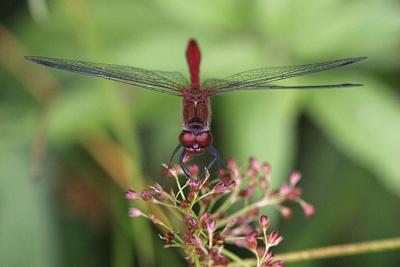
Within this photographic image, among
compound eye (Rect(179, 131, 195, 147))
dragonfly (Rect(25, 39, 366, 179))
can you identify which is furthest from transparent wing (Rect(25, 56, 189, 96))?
compound eye (Rect(179, 131, 195, 147))

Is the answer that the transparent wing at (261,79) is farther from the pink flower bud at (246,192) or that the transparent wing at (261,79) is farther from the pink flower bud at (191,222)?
the pink flower bud at (191,222)

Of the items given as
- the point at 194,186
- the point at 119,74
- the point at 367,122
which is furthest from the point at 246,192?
the point at 367,122

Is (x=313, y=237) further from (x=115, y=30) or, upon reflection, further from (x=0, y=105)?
(x=0, y=105)

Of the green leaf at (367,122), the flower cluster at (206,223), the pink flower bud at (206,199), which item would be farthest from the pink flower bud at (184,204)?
the green leaf at (367,122)

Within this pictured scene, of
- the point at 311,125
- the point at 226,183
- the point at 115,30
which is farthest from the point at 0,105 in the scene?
the point at 226,183

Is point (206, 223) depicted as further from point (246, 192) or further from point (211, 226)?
point (246, 192)

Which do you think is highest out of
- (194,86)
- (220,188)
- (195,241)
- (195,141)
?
(194,86)

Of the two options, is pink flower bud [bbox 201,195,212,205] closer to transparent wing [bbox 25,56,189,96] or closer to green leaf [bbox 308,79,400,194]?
transparent wing [bbox 25,56,189,96]
